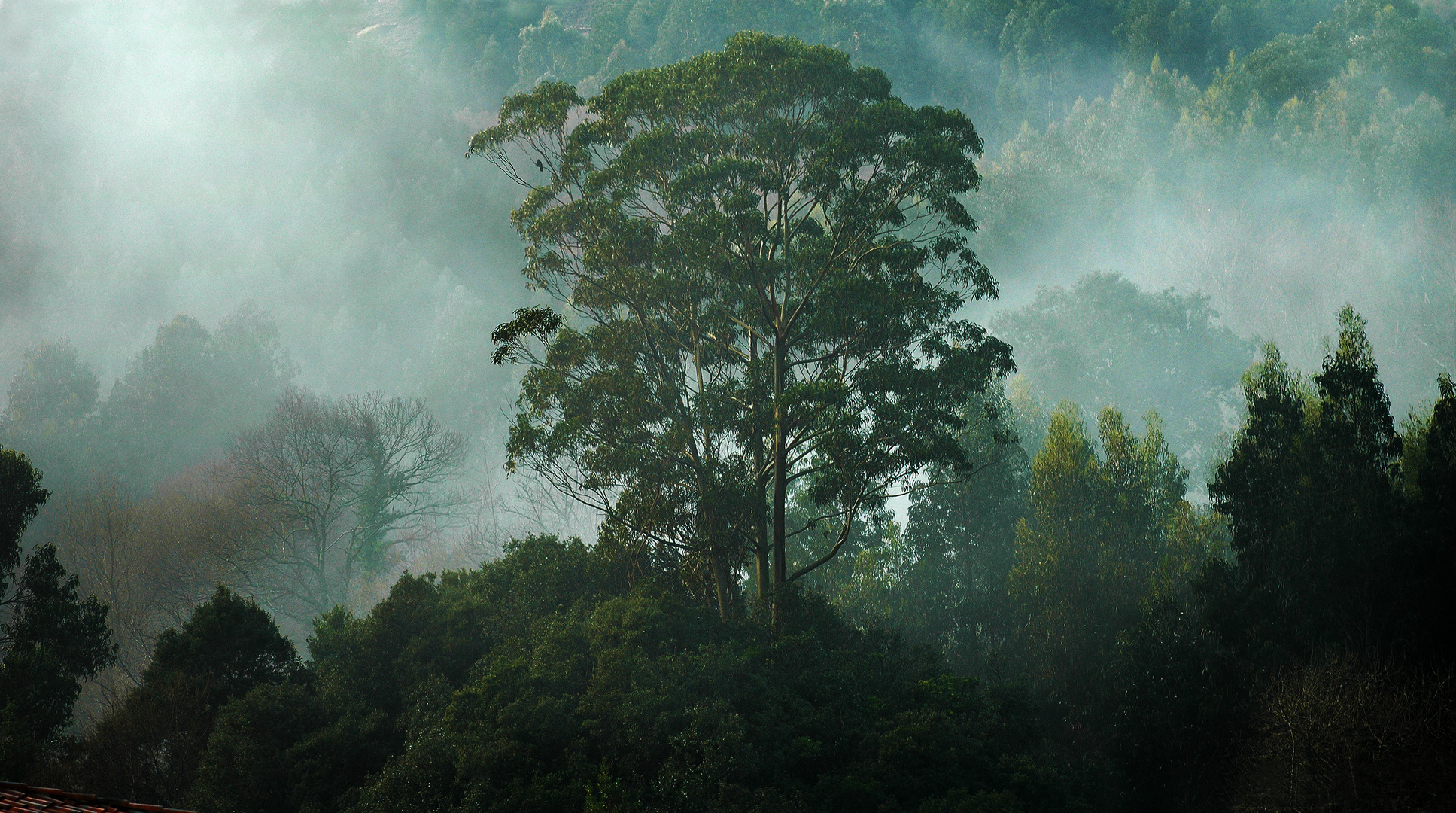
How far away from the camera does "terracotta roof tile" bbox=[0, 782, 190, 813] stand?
6.85ft

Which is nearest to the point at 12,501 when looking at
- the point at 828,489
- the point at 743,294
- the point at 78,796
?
the point at 743,294

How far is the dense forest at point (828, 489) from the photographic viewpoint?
1446 centimetres

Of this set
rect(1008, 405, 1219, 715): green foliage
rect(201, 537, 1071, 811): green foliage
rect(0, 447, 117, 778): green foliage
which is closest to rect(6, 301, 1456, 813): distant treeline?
rect(201, 537, 1071, 811): green foliage

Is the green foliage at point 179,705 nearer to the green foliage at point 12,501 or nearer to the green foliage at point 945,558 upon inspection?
the green foliage at point 12,501

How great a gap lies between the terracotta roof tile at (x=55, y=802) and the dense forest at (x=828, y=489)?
35.2ft

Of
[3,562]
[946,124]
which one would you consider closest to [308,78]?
[3,562]

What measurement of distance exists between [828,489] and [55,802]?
15.2 meters

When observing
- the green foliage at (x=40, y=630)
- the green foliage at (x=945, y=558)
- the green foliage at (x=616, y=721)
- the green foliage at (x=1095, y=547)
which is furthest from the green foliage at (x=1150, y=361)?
the green foliage at (x=40, y=630)

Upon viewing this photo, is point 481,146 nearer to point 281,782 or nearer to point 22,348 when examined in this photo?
point 281,782

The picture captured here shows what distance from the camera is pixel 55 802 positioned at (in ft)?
7.28

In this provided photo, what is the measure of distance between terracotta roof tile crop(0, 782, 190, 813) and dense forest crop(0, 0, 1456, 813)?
35.2ft

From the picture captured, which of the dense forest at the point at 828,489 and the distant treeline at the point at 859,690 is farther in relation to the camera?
the dense forest at the point at 828,489

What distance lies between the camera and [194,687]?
1725 centimetres

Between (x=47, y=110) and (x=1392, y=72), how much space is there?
354 feet
